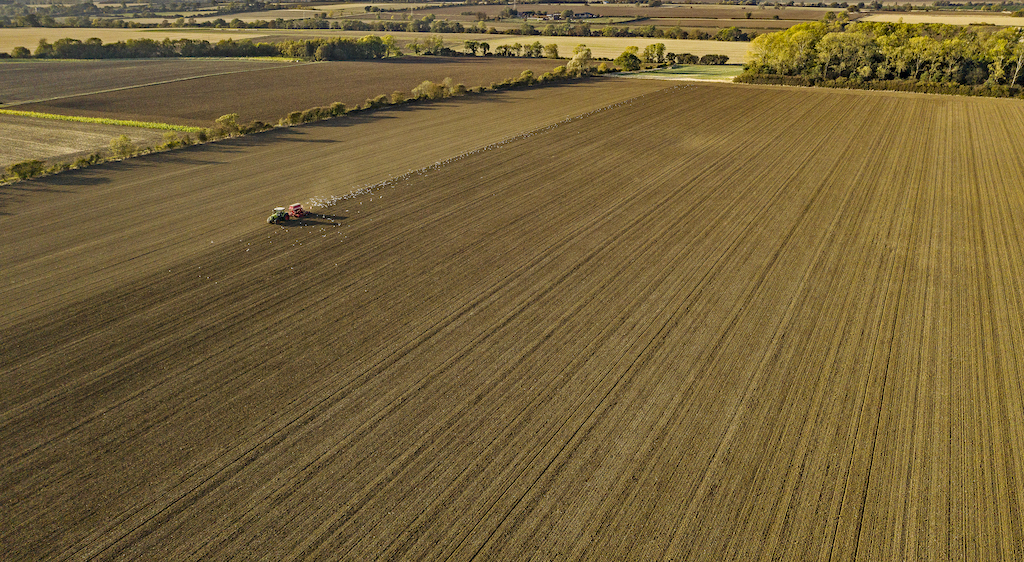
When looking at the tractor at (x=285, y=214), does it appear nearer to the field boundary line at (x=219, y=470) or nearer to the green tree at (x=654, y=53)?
the field boundary line at (x=219, y=470)

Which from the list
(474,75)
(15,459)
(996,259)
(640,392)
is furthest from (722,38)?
(15,459)

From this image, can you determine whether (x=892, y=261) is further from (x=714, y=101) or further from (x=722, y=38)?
(x=722, y=38)

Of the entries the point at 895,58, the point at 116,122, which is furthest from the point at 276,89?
the point at 895,58

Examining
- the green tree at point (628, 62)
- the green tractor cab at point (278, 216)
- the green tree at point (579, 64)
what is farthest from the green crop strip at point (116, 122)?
the green tree at point (628, 62)

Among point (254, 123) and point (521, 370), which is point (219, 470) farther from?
point (254, 123)

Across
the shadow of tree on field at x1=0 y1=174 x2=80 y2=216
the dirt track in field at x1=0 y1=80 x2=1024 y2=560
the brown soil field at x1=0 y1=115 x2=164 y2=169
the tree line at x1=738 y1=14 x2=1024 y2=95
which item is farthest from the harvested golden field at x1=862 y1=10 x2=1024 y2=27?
the shadow of tree on field at x1=0 y1=174 x2=80 y2=216

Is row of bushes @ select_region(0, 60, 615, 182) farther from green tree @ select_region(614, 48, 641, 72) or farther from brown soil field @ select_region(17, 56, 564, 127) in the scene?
green tree @ select_region(614, 48, 641, 72)
